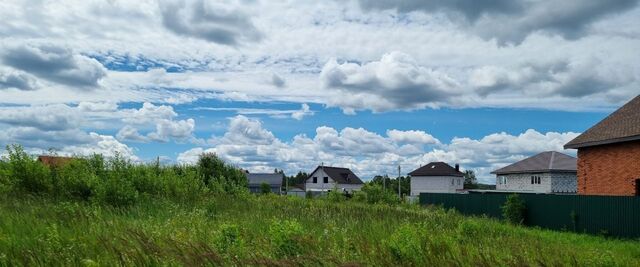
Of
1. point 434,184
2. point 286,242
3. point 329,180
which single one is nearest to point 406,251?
point 286,242

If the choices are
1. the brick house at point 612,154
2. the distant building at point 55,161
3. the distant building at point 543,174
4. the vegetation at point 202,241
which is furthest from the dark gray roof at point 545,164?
the distant building at point 55,161

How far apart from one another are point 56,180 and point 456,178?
6048 cm

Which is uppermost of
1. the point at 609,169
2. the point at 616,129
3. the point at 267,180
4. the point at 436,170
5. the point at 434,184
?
the point at 616,129

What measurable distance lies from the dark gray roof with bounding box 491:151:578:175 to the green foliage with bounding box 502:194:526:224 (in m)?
26.5

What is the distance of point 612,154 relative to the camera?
84.6 ft

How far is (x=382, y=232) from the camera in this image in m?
11.2

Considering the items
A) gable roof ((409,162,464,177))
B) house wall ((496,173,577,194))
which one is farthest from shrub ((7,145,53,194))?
gable roof ((409,162,464,177))

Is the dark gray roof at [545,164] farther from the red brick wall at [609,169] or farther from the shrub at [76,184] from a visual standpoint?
the shrub at [76,184]

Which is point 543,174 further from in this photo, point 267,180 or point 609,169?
point 267,180

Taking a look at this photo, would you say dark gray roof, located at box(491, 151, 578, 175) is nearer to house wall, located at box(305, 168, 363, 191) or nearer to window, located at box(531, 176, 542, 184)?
window, located at box(531, 176, 542, 184)

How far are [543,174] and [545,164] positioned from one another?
1172 mm

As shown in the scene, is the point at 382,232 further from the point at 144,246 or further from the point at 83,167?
the point at 83,167

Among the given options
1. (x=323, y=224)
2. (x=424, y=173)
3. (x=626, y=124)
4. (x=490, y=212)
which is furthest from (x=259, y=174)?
(x=323, y=224)

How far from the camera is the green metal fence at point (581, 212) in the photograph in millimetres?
20734
